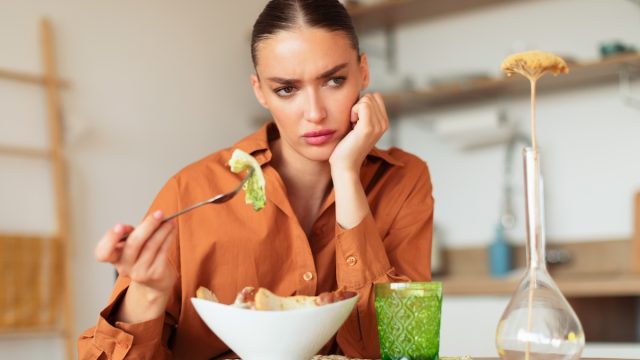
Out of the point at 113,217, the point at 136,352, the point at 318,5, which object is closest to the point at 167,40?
the point at 113,217

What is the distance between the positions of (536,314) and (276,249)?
0.67 m

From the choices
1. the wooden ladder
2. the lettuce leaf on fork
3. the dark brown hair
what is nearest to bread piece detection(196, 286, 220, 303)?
the lettuce leaf on fork

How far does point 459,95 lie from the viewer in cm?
387

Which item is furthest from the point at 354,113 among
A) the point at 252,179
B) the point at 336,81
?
the point at 252,179

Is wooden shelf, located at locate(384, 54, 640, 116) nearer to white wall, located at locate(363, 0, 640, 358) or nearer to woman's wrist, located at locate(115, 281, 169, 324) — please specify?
white wall, located at locate(363, 0, 640, 358)

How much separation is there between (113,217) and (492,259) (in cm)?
164

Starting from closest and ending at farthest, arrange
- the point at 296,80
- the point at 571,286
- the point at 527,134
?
1. the point at 296,80
2. the point at 571,286
3. the point at 527,134

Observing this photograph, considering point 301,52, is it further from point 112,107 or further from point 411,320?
point 112,107

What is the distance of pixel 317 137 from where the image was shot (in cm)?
154

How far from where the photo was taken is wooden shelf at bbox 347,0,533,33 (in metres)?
3.87

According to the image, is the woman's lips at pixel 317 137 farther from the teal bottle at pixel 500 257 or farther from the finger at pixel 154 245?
the teal bottle at pixel 500 257

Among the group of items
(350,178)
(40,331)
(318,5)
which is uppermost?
(318,5)

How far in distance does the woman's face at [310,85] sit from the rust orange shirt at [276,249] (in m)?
0.12

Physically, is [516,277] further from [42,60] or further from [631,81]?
[42,60]
